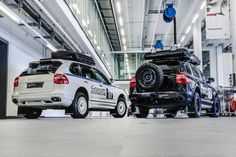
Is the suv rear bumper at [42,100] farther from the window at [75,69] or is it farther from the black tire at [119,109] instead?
the black tire at [119,109]

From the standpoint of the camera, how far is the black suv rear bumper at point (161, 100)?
7.76 meters

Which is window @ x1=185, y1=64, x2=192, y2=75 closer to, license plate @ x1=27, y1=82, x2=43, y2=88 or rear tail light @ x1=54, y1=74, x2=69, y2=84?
rear tail light @ x1=54, y1=74, x2=69, y2=84

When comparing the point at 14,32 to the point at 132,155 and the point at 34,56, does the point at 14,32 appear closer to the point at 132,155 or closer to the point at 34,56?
the point at 34,56

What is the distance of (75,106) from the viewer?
320 inches

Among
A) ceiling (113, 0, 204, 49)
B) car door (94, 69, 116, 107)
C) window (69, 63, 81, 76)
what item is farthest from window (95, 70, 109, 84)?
ceiling (113, 0, 204, 49)

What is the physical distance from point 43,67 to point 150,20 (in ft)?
46.3

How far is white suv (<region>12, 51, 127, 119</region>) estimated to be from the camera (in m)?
7.80

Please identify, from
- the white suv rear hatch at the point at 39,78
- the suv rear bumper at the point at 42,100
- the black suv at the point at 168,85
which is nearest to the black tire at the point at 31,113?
the suv rear bumper at the point at 42,100

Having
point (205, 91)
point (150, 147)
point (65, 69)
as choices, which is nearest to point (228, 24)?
point (205, 91)

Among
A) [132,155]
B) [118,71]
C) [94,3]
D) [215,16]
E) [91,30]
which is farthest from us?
[118,71]

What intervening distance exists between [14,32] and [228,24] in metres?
7.11

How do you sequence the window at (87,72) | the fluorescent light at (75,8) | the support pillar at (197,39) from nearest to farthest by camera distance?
the window at (87,72) < the fluorescent light at (75,8) < the support pillar at (197,39)

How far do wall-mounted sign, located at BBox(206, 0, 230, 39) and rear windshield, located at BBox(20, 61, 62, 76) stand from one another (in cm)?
595

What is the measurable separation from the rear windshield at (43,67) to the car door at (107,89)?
69.7 inches
